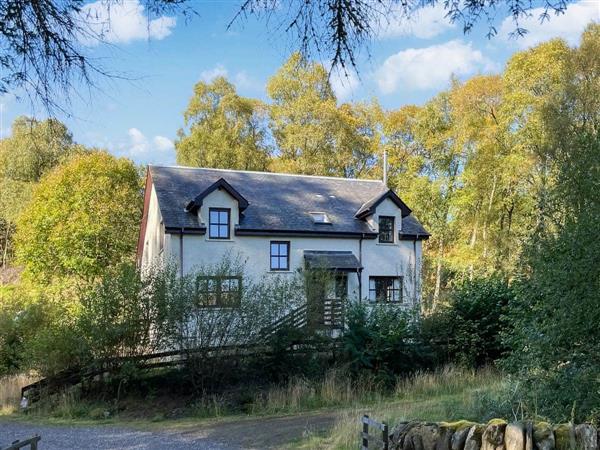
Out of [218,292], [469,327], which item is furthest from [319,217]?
[218,292]

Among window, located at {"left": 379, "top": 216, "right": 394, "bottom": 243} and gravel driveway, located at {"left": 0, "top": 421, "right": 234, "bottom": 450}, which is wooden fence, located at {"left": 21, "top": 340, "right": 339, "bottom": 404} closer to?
gravel driveway, located at {"left": 0, "top": 421, "right": 234, "bottom": 450}

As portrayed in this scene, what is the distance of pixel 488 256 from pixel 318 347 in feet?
51.7

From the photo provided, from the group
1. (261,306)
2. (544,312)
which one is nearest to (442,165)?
(261,306)

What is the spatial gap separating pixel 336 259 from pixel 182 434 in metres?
13.8

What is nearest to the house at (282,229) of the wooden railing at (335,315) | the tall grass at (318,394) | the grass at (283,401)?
the wooden railing at (335,315)

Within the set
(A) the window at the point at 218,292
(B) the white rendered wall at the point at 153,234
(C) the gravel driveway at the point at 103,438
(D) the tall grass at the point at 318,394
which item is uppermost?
(B) the white rendered wall at the point at 153,234

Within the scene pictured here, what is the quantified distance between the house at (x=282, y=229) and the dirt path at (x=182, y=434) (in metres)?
9.32

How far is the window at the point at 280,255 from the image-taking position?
82.8 feet

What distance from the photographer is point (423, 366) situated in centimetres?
1820

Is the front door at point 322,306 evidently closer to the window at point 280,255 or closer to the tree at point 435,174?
the window at point 280,255

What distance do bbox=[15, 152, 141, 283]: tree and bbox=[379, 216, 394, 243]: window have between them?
15242 millimetres

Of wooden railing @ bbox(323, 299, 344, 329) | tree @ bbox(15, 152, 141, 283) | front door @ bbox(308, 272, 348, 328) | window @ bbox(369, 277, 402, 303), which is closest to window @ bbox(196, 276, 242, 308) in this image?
front door @ bbox(308, 272, 348, 328)

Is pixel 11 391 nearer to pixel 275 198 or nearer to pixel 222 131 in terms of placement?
pixel 275 198

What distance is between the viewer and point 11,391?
55.6 feet
